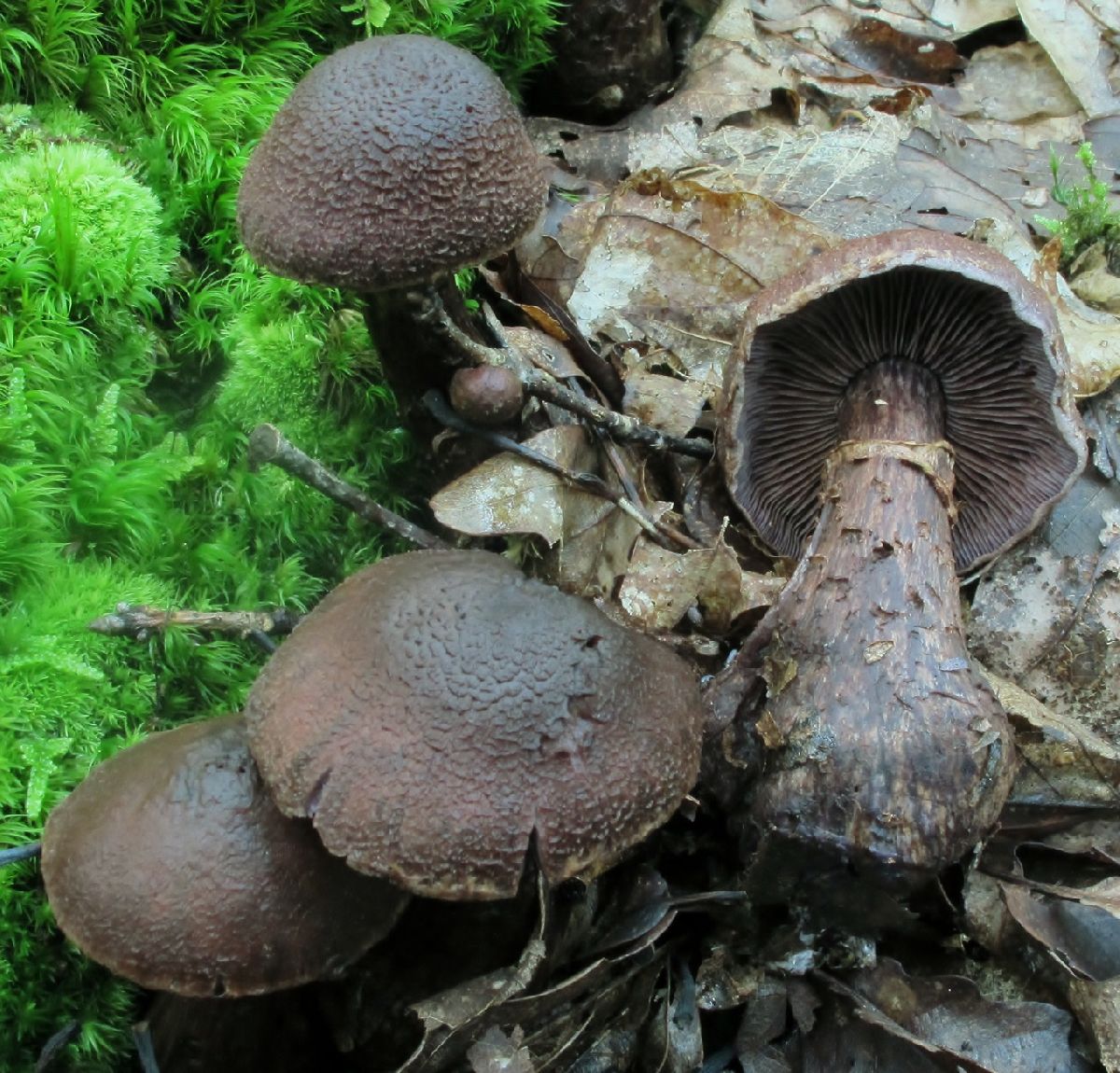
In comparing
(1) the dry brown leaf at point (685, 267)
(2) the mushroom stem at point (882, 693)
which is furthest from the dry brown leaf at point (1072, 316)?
(2) the mushroom stem at point (882, 693)

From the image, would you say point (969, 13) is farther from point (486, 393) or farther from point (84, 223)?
point (84, 223)

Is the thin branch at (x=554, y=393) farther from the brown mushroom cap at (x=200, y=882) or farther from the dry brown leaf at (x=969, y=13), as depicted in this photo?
the dry brown leaf at (x=969, y=13)

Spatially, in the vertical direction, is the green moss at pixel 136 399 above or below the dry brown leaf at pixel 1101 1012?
above

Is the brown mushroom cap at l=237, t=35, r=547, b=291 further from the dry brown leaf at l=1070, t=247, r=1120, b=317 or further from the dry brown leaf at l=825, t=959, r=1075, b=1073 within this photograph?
the dry brown leaf at l=1070, t=247, r=1120, b=317

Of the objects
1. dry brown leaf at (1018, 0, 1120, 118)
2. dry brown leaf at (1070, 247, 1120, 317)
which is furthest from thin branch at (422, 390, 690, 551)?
dry brown leaf at (1018, 0, 1120, 118)

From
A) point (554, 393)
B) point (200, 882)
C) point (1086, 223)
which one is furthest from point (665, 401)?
point (200, 882)
